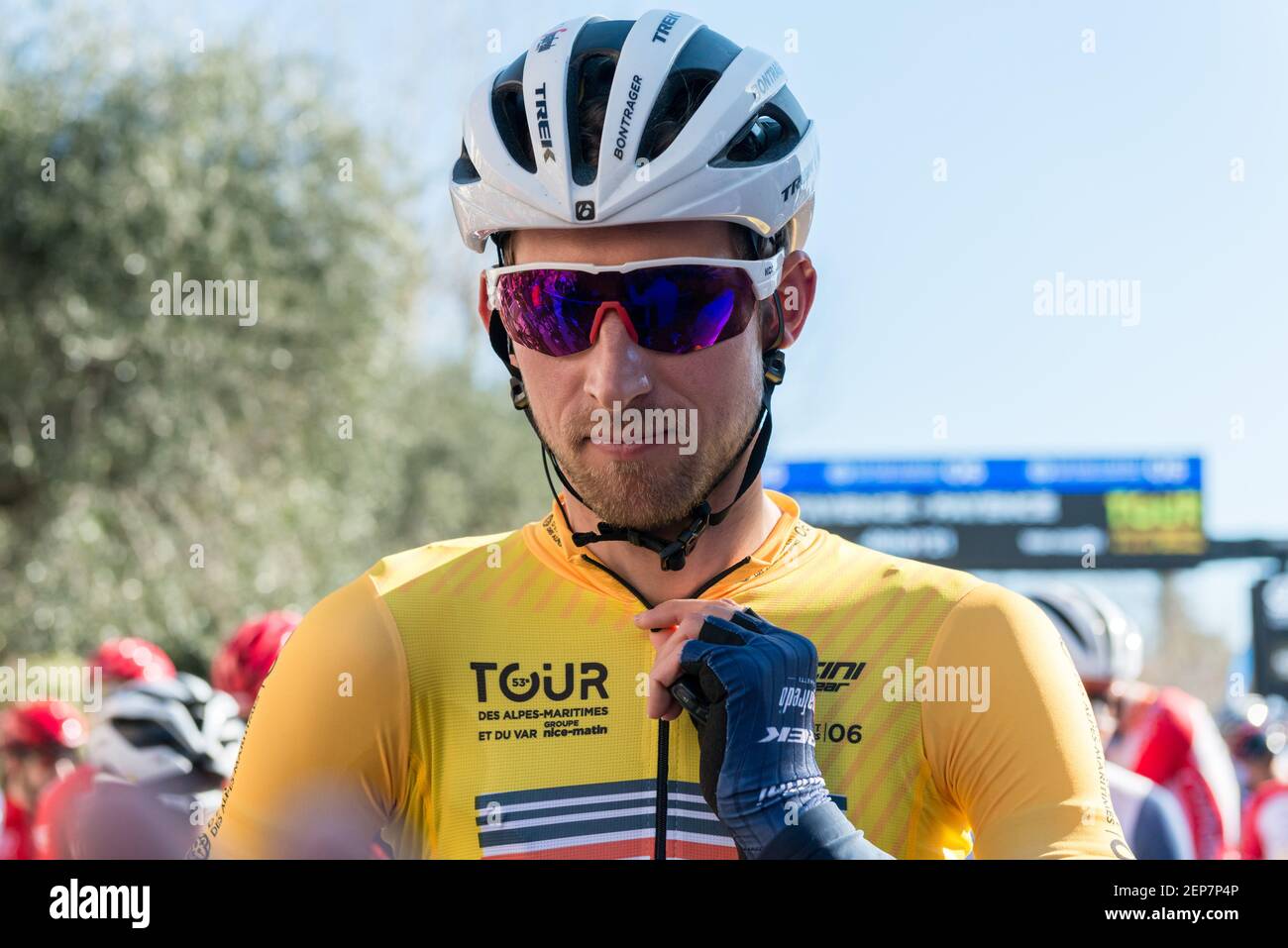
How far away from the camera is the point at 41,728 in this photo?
698 centimetres

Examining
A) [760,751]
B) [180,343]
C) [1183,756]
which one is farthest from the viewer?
[180,343]

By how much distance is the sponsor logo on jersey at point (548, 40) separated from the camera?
2.46 metres

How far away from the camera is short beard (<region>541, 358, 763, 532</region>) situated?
225cm

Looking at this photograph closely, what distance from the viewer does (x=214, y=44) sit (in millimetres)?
14664

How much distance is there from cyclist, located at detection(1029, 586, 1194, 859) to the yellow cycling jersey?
8.18 ft

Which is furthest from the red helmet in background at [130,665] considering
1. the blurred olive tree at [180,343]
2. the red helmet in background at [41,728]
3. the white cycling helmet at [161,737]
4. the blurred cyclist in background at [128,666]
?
the blurred olive tree at [180,343]

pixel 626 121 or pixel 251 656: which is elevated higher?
pixel 626 121

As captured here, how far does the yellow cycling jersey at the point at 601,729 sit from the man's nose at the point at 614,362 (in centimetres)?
33

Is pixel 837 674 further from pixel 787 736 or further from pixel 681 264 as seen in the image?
pixel 681 264

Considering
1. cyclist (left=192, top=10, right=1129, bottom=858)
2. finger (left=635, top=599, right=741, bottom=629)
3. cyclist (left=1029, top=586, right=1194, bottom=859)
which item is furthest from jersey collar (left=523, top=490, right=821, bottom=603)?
cyclist (left=1029, top=586, right=1194, bottom=859)

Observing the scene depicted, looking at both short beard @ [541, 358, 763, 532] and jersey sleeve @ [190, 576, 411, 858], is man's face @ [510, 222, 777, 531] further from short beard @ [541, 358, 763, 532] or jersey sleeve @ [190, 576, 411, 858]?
jersey sleeve @ [190, 576, 411, 858]

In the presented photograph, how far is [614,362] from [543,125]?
0.44 meters

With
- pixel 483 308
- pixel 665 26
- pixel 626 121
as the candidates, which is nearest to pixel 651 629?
pixel 483 308

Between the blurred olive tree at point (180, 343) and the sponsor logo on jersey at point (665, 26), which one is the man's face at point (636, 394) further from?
the blurred olive tree at point (180, 343)
